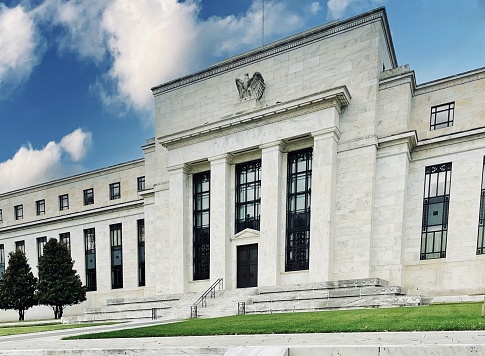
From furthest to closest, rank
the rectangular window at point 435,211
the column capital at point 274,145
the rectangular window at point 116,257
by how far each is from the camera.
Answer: the rectangular window at point 116,257, the column capital at point 274,145, the rectangular window at point 435,211

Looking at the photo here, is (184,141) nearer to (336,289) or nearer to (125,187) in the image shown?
(125,187)

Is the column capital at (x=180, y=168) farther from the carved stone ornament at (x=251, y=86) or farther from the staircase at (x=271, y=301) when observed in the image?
the staircase at (x=271, y=301)

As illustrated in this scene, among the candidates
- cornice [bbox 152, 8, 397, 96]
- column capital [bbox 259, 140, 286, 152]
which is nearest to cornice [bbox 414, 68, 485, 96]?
cornice [bbox 152, 8, 397, 96]

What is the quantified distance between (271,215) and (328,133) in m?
6.74

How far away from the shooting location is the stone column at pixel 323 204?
24.3m

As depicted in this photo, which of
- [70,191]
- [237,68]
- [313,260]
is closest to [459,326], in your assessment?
[313,260]

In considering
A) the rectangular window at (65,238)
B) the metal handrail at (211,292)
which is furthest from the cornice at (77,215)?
the metal handrail at (211,292)

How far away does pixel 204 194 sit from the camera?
3098 centimetres

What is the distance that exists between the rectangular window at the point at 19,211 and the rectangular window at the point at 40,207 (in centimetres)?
274

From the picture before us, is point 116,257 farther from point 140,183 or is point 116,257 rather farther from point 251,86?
point 251,86

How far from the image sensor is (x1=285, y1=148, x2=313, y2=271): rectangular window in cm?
2636

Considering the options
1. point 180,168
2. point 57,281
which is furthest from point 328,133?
point 57,281

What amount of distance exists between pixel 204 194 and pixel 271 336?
73.2 feet

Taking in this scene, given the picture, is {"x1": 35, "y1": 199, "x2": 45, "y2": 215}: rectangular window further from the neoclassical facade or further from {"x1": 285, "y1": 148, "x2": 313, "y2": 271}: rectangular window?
{"x1": 285, "y1": 148, "x2": 313, "y2": 271}: rectangular window
